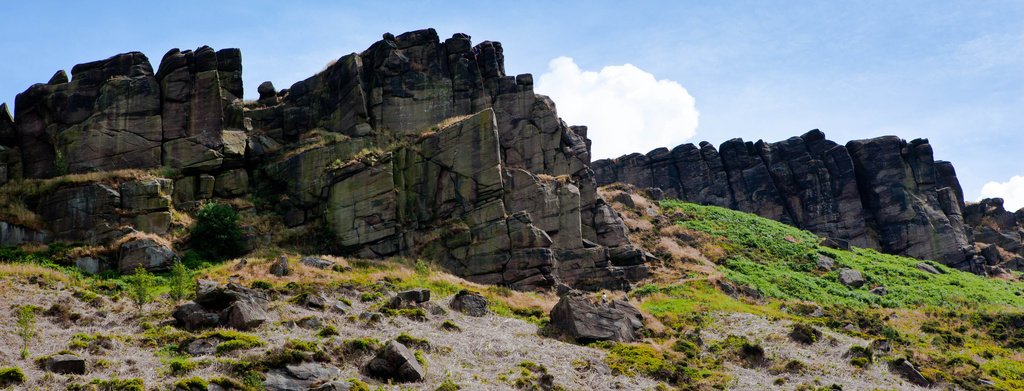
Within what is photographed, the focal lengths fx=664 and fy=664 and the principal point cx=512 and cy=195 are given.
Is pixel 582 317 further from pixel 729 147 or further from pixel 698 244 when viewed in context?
pixel 729 147

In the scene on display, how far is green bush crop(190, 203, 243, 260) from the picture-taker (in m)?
40.1

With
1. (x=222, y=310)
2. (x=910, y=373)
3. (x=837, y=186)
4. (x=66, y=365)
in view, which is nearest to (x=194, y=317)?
(x=222, y=310)

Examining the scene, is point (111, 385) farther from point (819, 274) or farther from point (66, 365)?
point (819, 274)

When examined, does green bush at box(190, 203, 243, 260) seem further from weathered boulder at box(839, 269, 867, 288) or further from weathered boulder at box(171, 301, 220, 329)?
weathered boulder at box(839, 269, 867, 288)

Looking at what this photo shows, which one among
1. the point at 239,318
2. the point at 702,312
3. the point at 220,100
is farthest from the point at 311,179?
the point at 702,312

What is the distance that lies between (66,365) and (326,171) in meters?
27.4

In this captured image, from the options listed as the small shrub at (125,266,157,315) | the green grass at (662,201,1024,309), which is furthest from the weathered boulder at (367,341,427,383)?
the green grass at (662,201,1024,309)

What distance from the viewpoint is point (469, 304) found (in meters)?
33.3

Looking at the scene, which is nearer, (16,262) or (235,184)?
(16,262)

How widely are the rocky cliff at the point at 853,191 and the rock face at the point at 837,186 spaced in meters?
0.11

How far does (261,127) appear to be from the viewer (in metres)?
52.3

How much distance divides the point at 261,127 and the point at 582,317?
33.0 meters

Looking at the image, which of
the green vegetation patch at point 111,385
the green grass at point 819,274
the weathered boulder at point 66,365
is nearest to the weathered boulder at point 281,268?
the weathered boulder at point 66,365

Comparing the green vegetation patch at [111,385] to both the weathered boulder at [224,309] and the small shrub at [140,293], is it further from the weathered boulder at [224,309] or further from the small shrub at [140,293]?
the small shrub at [140,293]
